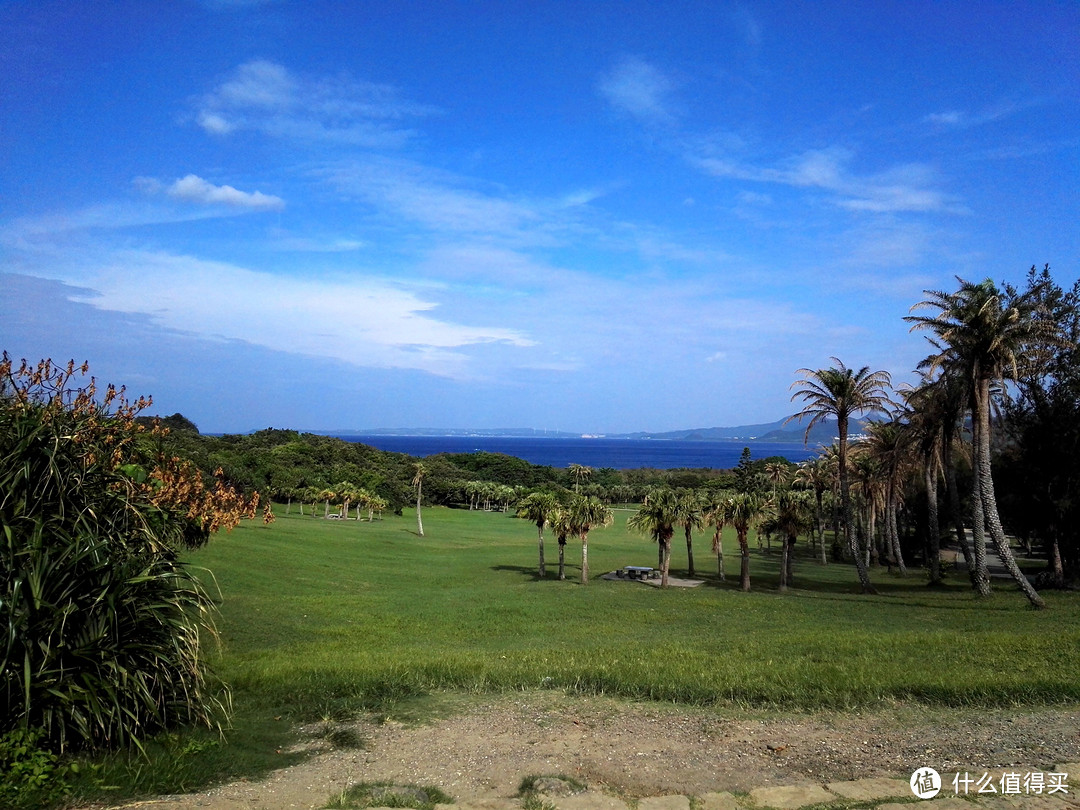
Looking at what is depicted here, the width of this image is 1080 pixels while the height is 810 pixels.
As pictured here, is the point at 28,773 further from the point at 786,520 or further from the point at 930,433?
the point at 930,433

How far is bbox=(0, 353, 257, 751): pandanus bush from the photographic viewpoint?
8.38 metres

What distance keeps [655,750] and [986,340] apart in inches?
1043

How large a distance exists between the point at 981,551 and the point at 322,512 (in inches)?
3417

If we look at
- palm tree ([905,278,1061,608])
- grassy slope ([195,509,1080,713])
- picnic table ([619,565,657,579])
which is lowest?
picnic table ([619,565,657,579])

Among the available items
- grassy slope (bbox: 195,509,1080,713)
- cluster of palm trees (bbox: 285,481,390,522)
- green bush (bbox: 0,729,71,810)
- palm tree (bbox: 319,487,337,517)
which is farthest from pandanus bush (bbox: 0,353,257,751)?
palm tree (bbox: 319,487,337,517)

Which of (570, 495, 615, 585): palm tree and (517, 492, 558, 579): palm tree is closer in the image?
(570, 495, 615, 585): palm tree

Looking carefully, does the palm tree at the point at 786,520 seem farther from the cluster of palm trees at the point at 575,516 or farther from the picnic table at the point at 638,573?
the cluster of palm trees at the point at 575,516

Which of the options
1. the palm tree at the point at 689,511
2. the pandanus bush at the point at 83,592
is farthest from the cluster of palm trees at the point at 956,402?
the pandanus bush at the point at 83,592

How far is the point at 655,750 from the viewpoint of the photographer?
934 cm

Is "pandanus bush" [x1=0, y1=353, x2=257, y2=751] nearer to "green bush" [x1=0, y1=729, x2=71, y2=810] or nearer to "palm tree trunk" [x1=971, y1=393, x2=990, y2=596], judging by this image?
"green bush" [x1=0, y1=729, x2=71, y2=810]

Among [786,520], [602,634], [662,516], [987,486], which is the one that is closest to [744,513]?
[786,520]

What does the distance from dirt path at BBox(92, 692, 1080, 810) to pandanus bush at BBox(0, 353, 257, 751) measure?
73.4 inches

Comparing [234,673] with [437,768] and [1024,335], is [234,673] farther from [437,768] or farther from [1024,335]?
[1024,335]

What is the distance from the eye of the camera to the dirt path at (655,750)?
8.23 meters
